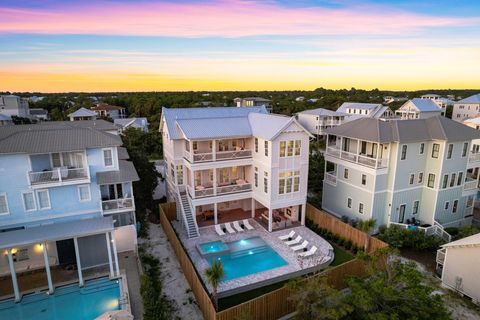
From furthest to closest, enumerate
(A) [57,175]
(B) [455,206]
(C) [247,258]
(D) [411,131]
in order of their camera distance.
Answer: (B) [455,206] → (D) [411,131] → (C) [247,258] → (A) [57,175]

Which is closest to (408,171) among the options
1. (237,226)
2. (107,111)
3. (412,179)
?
(412,179)

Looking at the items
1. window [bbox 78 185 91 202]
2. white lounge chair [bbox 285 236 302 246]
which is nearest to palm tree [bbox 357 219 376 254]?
white lounge chair [bbox 285 236 302 246]

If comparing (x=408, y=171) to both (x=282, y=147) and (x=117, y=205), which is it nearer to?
(x=282, y=147)

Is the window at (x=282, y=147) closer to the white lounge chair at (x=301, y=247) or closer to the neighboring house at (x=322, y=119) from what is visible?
the white lounge chair at (x=301, y=247)

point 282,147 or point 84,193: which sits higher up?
point 282,147

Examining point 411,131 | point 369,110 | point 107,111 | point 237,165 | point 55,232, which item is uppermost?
point 411,131

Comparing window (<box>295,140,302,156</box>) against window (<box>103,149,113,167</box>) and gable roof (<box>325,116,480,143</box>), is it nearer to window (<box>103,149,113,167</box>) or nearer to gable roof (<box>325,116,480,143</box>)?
gable roof (<box>325,116,480,143</box>)

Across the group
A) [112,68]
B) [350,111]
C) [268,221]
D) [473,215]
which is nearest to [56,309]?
[268,221]

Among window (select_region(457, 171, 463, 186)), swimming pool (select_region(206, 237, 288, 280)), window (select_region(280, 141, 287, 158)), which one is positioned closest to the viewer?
swimming pool (select_region(206, 237, 288, 280))
